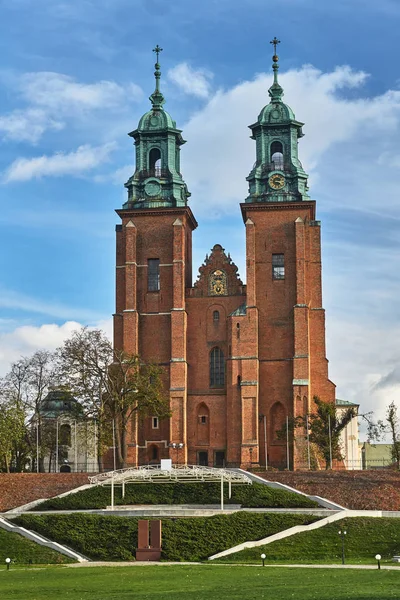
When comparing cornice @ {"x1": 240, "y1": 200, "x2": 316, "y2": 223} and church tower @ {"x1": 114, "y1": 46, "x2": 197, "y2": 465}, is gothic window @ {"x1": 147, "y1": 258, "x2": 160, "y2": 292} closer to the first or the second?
church tower @ {"x1": 114, "y1": 46, "x2": 197, "y2": 465}

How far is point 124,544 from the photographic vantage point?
49.9 meters

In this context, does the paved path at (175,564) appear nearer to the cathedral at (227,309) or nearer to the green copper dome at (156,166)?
the cathedral at (227,309)

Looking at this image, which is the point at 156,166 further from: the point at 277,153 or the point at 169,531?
the point at 169,531

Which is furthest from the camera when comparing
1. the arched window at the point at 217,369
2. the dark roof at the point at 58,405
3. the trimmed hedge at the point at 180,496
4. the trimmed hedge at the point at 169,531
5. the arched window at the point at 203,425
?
the arched window at the point at 217,369

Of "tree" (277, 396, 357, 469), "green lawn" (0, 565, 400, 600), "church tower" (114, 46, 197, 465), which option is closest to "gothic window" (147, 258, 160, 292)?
"church tower" (114, 46, 197, 465)

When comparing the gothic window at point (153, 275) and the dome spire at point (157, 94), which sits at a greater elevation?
the dome spire at point (157, 94)

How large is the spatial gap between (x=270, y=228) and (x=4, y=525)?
126 feet

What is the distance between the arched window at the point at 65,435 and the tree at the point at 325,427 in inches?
747

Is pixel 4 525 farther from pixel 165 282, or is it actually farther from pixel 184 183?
pixel 184 183

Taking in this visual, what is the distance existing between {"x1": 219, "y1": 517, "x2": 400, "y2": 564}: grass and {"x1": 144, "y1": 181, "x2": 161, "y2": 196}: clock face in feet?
130

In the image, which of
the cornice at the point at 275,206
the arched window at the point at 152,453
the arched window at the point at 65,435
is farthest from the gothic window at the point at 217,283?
the arched window at the point at 65,435

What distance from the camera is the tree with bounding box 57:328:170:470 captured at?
250ft

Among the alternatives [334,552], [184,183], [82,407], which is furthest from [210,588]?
[184,183]

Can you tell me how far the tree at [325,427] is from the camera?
77.3m
